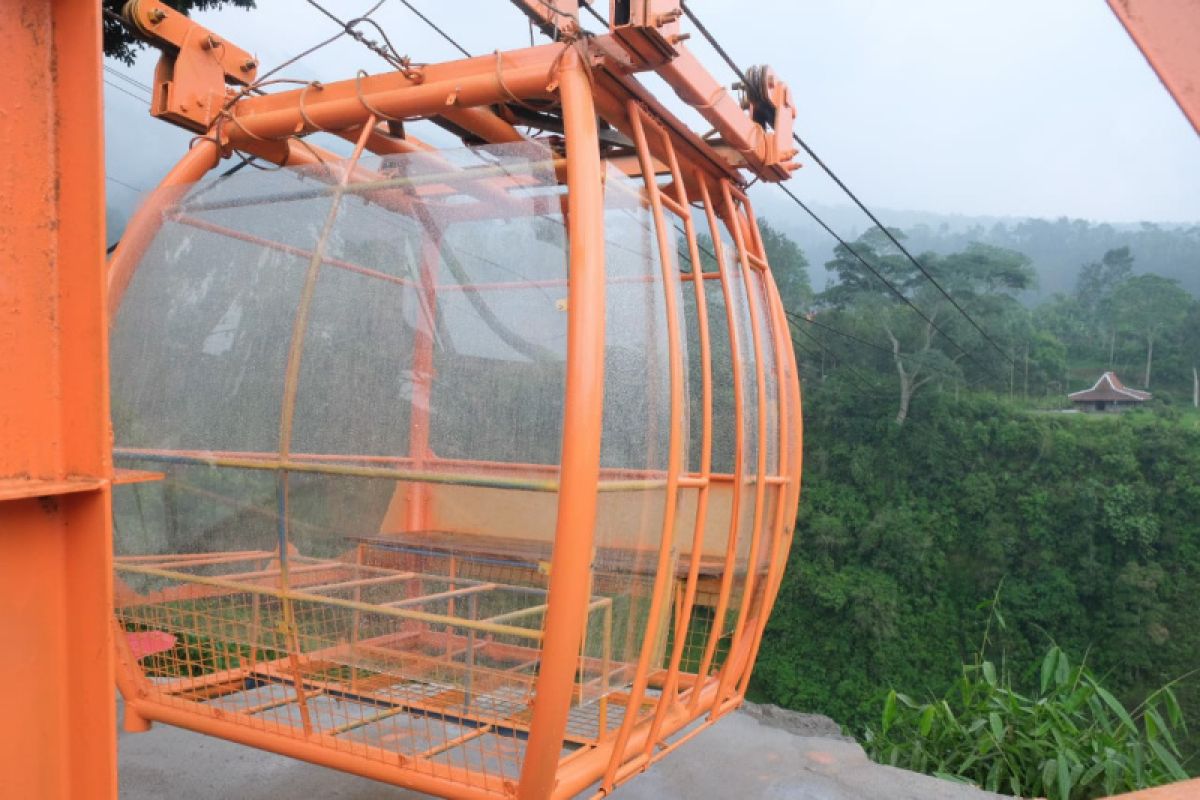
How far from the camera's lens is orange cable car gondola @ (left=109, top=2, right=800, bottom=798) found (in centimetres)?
231

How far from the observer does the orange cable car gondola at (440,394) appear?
2.31 m

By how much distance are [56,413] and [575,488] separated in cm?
110

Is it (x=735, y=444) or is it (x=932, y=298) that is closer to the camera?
(x=735, y=444)

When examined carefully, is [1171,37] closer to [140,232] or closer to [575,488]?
[575,488]

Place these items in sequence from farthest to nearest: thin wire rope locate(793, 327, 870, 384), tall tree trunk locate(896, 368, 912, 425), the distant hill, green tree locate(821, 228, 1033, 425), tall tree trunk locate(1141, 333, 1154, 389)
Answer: the distant hill → tall tree trunk locate(1141, 333, 1154, 389) → green tree locate(821, 228, 1033, 425) → thin wire rope locate(793, 327, 870, 384) → tall tree trunk locate(896, 368, 912, 425)

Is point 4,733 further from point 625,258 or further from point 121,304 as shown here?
point 121,304

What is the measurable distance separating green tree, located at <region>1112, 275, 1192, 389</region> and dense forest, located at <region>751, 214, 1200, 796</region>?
6.21 m

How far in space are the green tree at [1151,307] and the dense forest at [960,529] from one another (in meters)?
6.21

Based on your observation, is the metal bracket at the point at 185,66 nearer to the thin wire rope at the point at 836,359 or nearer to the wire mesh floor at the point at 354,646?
the wire mesh floor at the point at 354,646

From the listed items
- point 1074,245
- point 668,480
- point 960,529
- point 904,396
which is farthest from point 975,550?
point 1074,245

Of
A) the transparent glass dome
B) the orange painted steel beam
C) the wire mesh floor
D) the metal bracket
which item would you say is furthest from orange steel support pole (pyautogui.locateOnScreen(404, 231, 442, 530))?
the orange painted steel beam

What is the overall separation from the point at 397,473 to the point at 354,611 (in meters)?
0.46

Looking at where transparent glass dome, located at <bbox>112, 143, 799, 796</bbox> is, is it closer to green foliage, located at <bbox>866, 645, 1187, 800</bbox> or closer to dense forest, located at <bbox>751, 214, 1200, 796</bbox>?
Result: green foliage, located at <bbox>866, 645, 1187, 800</bbox>

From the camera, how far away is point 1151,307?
46375 millimetres
